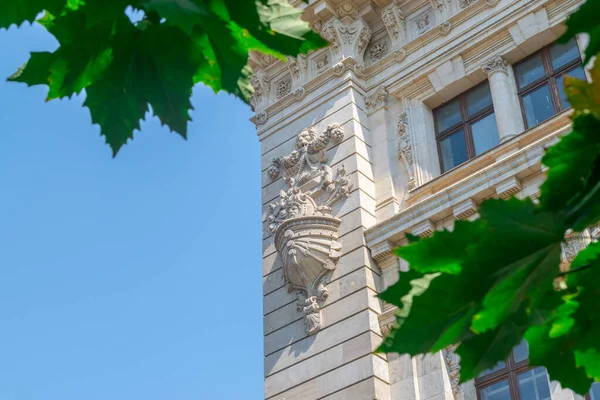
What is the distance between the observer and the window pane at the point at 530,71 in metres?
20.8

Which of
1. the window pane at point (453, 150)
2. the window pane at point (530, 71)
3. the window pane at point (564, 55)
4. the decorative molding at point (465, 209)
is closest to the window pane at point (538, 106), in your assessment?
the window pane at point (530, 71)

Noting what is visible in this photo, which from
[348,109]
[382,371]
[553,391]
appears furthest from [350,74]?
[553,391]

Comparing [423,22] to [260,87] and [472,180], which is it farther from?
[472,180]

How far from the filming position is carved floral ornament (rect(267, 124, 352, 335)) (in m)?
20.6

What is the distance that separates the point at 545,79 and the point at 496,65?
112 cm

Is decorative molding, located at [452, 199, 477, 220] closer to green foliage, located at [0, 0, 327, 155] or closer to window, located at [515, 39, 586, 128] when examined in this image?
window, located at [515, 39, 586, 128]

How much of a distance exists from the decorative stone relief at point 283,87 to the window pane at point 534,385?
9.70m

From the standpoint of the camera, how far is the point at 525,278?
427 cm

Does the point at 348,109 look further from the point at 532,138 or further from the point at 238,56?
the point at 238,56

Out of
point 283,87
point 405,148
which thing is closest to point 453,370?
point 405,148

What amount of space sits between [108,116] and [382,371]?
1441 cm

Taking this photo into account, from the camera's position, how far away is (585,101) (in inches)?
180

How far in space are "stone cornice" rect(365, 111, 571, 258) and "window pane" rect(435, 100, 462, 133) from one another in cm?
176

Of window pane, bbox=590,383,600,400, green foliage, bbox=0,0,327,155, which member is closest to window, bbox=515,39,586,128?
window pane, bbox=590,383,600,400
